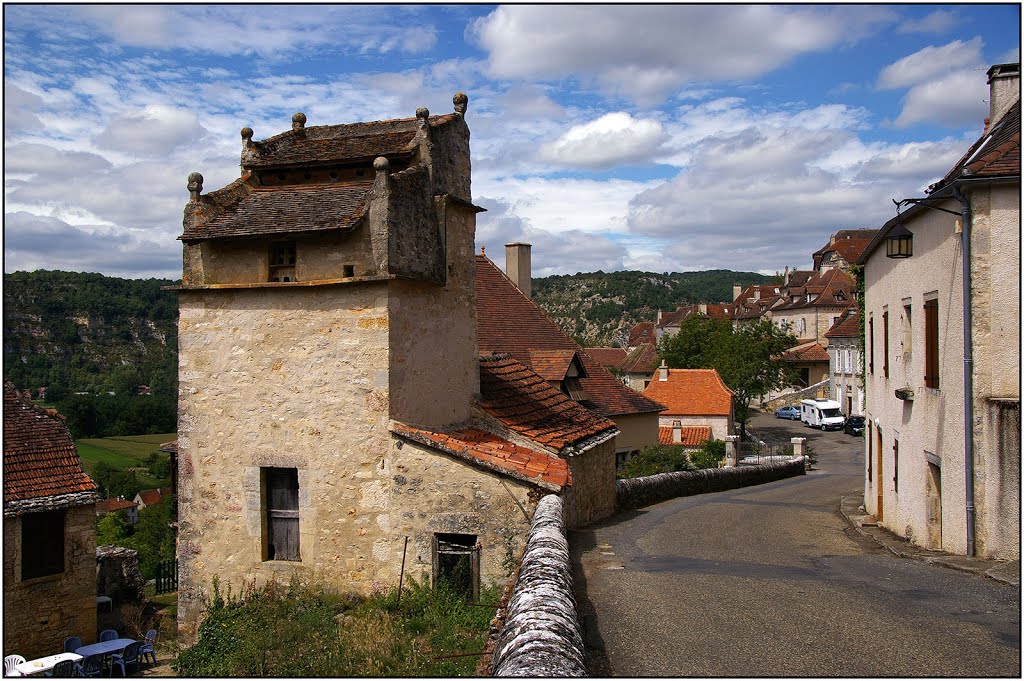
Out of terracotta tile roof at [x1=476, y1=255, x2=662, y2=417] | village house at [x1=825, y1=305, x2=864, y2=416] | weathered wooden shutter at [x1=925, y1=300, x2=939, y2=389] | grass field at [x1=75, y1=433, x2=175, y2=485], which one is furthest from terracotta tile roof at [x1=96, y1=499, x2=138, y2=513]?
weathered wooden shutter at [x1=925, y1=300, x2=939, y2=389]

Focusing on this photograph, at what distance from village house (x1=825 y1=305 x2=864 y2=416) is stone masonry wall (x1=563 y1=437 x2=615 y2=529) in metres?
38.5

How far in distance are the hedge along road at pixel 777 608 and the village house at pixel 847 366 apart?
40936 mm

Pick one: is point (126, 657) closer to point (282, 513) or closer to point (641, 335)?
point (282, 513)

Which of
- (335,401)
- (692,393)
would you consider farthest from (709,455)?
(335,401)

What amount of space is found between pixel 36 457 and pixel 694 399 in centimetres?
3345

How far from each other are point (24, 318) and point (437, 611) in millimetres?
85688

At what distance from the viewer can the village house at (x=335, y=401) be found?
37.7 feet

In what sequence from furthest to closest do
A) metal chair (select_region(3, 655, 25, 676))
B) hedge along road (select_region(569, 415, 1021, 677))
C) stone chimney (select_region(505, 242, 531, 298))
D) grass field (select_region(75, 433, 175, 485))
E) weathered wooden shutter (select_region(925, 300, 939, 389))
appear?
grass field (select_region(75, 433, 175, 485)), stone chimney (select_region(505, 242, 531, 298)), metal chair (select_region(3, 655, 25, 676)), weathered wooden shutter (select_region(925, 300, 939, 389)), hedge along road (select_region(569, 415, 1021, 677))

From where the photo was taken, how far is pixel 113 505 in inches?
2426

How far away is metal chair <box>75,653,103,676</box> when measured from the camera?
610 inches

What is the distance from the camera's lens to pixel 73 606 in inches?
725

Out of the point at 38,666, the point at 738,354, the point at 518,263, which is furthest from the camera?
the point at 738,354

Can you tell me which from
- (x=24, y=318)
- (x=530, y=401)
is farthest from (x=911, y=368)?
(x=24, y=318)

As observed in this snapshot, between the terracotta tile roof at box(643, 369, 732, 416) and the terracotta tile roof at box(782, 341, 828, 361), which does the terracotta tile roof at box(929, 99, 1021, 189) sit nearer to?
the terracotta tile roof at box(643, 369, 732, 416)
